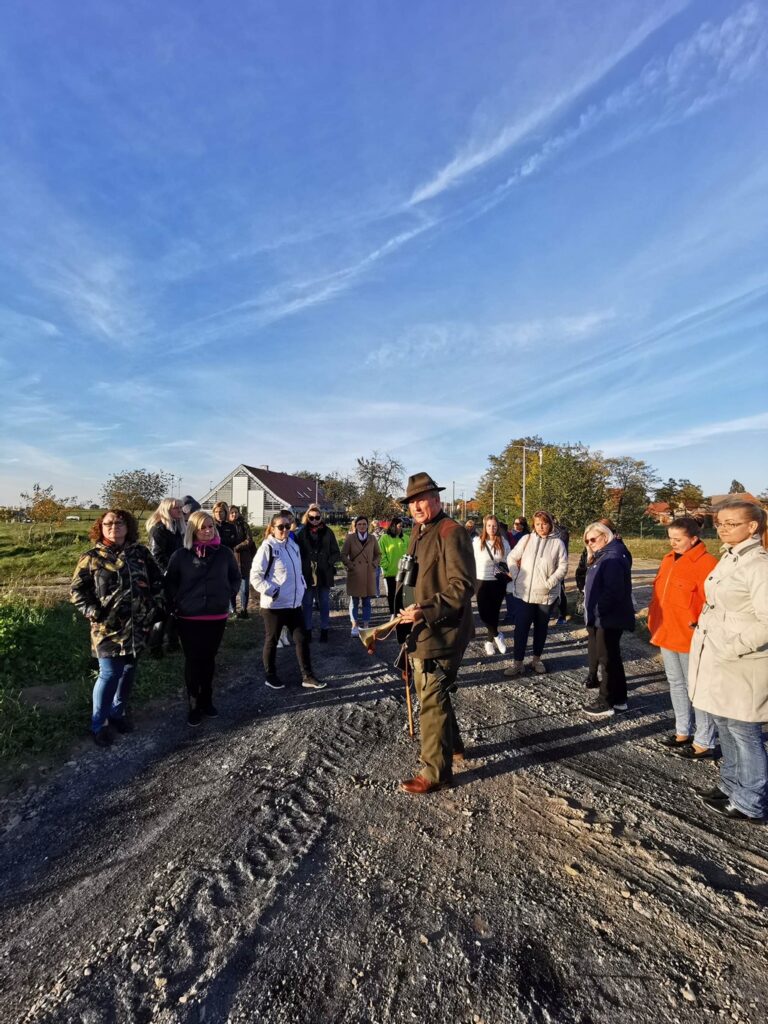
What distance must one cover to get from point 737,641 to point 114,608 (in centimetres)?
453

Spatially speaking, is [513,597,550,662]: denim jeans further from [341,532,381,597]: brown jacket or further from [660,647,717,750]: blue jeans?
[341,532,381,597]: brown jacket

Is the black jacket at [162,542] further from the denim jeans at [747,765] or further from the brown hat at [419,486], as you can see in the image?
the denim jeans at [747,765]

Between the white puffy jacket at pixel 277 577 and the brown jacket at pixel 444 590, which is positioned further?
the white puffy jacket at pixel 277 577

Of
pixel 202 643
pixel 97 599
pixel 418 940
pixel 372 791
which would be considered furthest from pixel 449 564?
pixel 97 599

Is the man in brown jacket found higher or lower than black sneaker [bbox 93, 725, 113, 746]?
higher

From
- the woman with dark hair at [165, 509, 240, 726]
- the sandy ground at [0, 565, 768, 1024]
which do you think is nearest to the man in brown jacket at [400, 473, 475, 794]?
the sandy ground at [0, 565, 768, 1024]

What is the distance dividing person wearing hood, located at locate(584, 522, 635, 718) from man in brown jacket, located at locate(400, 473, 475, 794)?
1.92 meters

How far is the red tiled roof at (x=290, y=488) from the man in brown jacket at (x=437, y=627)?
44.8m

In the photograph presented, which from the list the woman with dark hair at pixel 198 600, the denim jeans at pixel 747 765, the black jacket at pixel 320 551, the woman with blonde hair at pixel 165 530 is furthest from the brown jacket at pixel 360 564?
the denim jeans at pixel 747 765

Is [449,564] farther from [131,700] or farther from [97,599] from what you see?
[131,700]

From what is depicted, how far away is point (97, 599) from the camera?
399 centimetres

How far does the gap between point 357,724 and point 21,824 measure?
7.98ft

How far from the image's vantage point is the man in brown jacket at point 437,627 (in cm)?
322

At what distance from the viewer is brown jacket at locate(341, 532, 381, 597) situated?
7441mm
